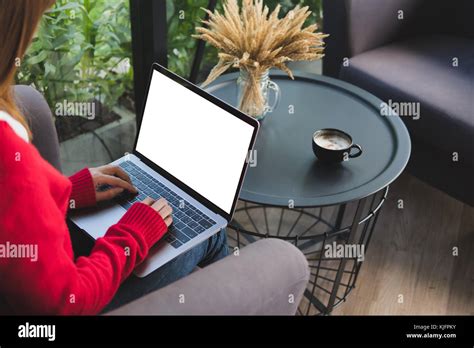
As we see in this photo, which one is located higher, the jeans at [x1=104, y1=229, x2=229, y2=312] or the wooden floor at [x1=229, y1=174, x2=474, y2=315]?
the jeans at [x1=104, y1=229, x2=229, y2=312]

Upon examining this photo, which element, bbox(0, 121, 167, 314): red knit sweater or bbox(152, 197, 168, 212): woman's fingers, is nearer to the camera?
bbox(0, 121, 167, 314): red knit sweater

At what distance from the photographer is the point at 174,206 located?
4.50 feet

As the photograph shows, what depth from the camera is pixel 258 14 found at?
4.79ft

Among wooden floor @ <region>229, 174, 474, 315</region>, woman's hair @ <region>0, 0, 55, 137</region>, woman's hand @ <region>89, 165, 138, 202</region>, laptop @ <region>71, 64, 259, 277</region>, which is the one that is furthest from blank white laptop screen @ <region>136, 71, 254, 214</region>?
wooden floor @ <region>229, 174, 474, 315</region>

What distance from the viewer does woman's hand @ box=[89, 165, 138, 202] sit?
1.35m

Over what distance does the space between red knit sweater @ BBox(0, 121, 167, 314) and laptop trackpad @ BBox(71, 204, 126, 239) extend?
0.77 feet

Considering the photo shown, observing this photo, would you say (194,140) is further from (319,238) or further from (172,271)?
(319,238)

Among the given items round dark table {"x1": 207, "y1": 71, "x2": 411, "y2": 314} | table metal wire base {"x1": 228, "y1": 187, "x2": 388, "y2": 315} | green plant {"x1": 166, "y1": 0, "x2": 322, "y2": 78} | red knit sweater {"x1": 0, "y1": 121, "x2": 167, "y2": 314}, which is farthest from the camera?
green plant {"x1": 166, "y1": 0, "x2": 322, "y2": 78}

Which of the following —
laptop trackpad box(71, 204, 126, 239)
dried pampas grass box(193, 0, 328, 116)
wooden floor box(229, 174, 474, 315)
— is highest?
dried pampas grass box(193, 0, 328, 116)

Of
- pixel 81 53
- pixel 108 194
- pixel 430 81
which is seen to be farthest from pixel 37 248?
pixel 430 81

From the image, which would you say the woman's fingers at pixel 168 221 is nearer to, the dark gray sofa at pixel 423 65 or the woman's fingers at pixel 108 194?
the woman's fingers at pixel 108 194

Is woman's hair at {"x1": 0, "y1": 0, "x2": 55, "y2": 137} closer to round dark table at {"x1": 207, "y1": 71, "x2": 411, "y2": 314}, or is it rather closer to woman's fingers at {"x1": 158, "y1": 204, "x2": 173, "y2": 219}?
woman's fingers at {"x1": 158, "y1": 204, "x2": 173, "y2": 219}
